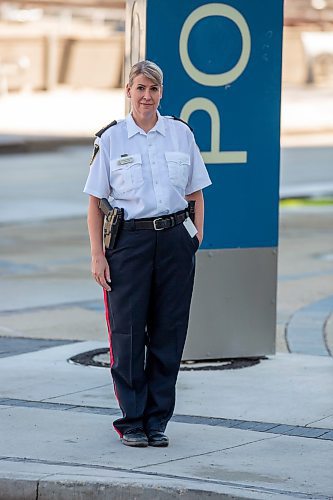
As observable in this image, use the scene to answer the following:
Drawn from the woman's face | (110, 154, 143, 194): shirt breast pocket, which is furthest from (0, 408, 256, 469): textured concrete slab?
the woman's face

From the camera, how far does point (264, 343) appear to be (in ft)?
28.6

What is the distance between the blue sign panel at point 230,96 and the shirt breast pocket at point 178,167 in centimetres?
178

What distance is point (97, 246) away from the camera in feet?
20.8

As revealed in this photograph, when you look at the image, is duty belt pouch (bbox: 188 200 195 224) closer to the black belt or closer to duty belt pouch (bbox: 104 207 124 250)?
the black belt

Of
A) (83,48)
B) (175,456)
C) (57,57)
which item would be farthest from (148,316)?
(83,48)

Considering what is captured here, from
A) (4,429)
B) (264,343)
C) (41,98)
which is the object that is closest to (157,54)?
(264,343)

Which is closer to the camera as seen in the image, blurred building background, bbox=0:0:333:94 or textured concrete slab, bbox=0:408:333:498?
textured concrete slab, bbox=0:408:333:498

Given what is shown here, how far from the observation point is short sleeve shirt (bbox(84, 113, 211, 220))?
629 cm

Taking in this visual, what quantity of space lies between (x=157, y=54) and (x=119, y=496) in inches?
132

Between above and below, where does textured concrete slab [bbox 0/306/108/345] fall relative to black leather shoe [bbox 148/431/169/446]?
above

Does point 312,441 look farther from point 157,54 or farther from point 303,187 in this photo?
point 303,187

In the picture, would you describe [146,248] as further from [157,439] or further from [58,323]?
[58,323]

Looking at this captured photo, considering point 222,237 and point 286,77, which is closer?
point 222,237

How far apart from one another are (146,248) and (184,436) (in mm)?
1047
